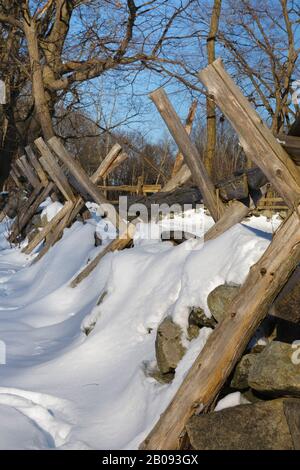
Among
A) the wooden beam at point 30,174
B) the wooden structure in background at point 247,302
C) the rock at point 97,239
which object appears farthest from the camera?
the wooden beam at point 30,174

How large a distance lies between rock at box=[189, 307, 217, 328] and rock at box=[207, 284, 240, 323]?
0.07m

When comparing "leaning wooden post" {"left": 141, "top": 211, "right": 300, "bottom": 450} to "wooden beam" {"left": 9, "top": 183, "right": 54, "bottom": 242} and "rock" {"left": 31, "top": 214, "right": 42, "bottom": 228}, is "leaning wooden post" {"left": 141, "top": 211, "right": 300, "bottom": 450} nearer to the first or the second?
"wooden beam" {"left": 9, "top": 183, "right": 54, "bottom": 242}

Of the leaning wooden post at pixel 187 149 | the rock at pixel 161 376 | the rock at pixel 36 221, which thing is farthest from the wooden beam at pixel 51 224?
the rock at pixel 161 376

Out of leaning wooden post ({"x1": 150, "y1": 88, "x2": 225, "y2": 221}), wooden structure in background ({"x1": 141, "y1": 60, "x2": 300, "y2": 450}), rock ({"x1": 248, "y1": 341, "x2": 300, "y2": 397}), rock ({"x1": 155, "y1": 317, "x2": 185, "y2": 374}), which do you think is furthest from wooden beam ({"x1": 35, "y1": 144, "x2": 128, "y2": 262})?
rock ({"x1": 248, "y1": 341, "x2": 300, "y2": 397})

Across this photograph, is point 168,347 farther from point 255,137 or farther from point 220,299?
point 255,137

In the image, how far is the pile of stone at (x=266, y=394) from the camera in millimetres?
2572

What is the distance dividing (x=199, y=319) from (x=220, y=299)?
0.22 meters

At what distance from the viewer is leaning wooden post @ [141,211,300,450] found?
280 centimetres

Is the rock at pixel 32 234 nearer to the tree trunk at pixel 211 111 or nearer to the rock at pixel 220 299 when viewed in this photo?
the tree trunk at pixel 211 111

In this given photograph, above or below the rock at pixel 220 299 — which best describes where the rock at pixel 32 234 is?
below

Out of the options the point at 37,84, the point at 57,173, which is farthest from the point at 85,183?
the point at 37,84

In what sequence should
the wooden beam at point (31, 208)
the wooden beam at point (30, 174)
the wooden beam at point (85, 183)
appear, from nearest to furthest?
the wooden beam at point (85, 183) < the wooden beam at point (31, 208) < the wooden beam at point (30, 174)

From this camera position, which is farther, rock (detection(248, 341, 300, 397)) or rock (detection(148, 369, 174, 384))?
rock (detection(148, 369, 174, 384))

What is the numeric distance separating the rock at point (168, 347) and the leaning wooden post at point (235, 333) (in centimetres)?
53
